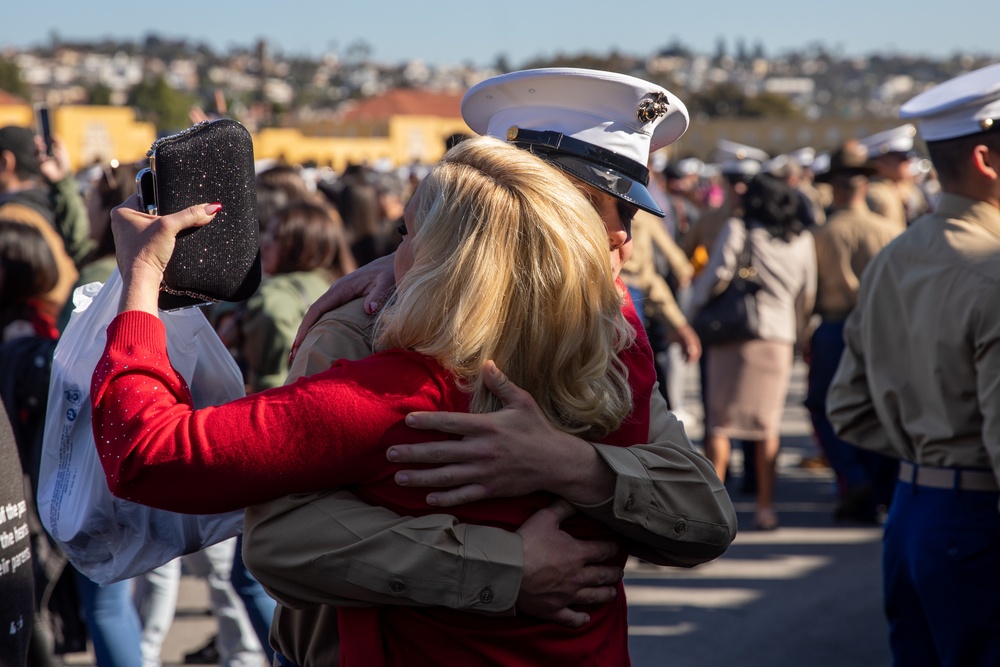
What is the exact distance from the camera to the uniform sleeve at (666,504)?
1686 millimetres

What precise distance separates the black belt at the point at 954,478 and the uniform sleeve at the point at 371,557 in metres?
1.56

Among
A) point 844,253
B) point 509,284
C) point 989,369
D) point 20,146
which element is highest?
point 509,284

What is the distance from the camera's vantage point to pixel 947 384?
267cm

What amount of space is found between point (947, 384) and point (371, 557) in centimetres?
173

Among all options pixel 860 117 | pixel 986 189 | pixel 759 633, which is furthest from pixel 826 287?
pixel 860 117

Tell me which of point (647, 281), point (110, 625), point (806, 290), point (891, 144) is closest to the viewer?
point (110, 625)

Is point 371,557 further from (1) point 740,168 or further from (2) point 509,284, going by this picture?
(1) point 740,168

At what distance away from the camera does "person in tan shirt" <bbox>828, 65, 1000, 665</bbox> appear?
263cm

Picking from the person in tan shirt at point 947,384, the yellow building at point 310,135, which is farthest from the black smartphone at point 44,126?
the yellow building at point 310,135

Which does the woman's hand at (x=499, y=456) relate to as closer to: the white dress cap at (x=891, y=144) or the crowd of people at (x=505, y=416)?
the crowd of people at (x=505, y=416)

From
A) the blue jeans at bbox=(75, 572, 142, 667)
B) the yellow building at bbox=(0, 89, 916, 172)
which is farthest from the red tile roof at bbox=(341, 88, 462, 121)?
the blue jeans at bbox=(75, 572, 142, 667)

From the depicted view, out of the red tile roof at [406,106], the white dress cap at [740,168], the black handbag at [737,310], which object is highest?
the white dress cap at [740,168]

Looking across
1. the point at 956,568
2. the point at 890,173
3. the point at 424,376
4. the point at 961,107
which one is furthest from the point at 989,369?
the point at 890,173

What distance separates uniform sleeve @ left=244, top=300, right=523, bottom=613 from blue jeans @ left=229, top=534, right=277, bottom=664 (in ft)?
6.87
